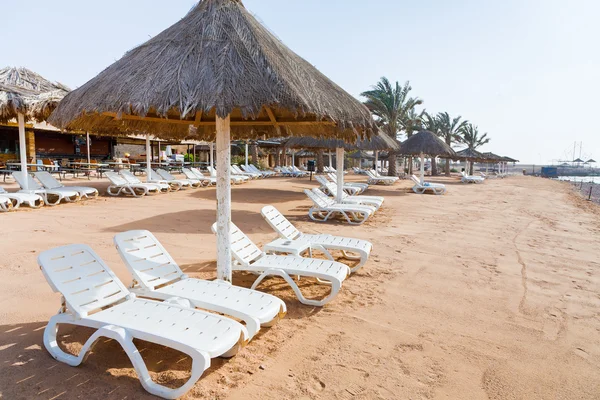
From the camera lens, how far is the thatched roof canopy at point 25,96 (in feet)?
29.0

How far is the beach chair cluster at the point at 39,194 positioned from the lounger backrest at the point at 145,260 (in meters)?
7.05

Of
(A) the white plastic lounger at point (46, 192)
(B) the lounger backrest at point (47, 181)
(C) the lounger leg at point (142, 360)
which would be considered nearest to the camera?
(C) the lounger leg at point (142, 360)

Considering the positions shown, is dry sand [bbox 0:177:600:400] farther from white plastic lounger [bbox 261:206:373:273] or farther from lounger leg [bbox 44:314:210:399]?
white plastic lounger [bbox 261:206:373:273]

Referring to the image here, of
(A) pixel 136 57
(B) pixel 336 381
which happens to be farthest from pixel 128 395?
(A) pixel 136 57

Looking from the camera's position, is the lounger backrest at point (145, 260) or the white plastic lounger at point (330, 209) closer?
the lounger backrest at point (145, 260)

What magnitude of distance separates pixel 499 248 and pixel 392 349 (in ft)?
14.9

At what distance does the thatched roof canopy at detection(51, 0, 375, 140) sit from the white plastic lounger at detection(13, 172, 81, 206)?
7200mm

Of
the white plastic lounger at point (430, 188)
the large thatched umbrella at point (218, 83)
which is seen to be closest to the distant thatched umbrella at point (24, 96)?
the large thatched umbrella at point (218, 83)

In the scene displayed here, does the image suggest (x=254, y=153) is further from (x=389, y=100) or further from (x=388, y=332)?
(x=388, y=332)

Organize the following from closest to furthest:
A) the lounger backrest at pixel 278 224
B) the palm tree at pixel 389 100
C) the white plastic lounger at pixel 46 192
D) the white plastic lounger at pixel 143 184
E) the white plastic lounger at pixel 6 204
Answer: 1. the lounger backrest at pixel 278 224
2. the white plastic lounger at pixel 6 204
3. the white plastic lounger at pixel 46 192
4. the white plastic lounger at pixel 143 184
5. the palm tree at pixel 389 100

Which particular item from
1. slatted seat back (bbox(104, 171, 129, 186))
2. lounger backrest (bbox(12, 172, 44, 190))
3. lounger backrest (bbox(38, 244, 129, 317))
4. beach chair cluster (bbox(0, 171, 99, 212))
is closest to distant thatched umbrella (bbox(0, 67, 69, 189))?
lounger backrest (bbox(12, 172, 44, 190))

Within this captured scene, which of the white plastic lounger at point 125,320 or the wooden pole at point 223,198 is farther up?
the wooden pole at point 223,198

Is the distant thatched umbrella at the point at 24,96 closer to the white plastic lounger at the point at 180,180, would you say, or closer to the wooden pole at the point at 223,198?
the white plastic lounger at the point at 180,180

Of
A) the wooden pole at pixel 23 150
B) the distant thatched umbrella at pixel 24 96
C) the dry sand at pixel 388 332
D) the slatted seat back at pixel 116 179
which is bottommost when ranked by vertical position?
the dry sand at pixel 388 332
